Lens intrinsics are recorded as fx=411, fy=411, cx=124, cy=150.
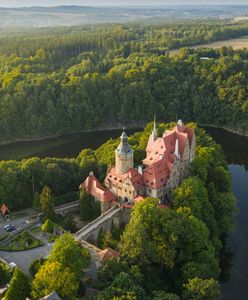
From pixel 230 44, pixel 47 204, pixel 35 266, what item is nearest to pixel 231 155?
pixel 47 204

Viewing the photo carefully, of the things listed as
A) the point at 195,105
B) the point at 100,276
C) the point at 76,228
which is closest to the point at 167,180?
the point at 76,228

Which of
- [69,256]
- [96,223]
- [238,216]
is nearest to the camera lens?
[69,256]

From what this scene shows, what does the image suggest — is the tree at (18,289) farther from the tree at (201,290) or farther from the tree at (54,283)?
the tree at (201,290)

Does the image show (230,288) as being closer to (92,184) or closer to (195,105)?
(92,184)

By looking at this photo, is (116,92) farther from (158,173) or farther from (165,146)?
(158,173)

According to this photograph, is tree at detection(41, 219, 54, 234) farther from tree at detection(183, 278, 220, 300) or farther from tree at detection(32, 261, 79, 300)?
tree at detection(183, 278, 220, 300)

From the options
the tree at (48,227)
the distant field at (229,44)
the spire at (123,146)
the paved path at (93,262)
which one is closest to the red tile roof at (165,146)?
the spire at (123,146)
